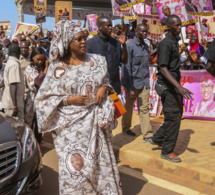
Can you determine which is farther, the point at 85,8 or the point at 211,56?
the point at 85,8

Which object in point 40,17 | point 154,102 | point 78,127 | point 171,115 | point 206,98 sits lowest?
point 154,102

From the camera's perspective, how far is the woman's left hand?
9.82 ft

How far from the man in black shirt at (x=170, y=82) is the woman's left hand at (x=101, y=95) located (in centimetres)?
136

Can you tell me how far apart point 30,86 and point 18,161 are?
91.1 inches

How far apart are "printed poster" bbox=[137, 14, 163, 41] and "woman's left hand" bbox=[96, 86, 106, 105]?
5248mm

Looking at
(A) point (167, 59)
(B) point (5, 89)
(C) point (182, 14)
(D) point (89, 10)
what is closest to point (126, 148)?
(A) point (167, 59)

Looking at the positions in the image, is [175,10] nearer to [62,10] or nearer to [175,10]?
[175,10]

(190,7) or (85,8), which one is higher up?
(85,8)

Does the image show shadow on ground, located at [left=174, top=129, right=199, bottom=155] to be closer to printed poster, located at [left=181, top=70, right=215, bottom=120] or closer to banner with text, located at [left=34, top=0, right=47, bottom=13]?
printed poster, located at [left=181, top=70, right=215, bottom=120]

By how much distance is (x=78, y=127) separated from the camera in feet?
9.71

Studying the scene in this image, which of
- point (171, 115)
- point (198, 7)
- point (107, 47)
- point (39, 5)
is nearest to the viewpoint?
point (171, 115)

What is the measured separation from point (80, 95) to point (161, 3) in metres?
6.02

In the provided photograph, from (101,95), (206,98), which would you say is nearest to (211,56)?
(101,95)

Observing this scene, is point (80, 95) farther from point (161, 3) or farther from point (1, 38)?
point (1, 38)
